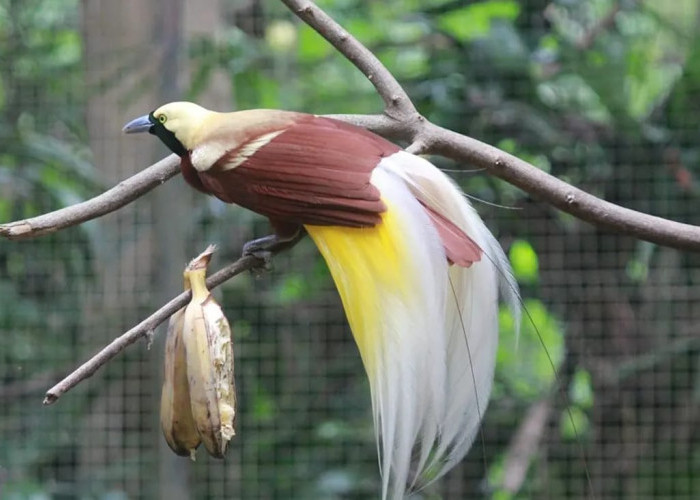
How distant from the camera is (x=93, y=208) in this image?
75 cm

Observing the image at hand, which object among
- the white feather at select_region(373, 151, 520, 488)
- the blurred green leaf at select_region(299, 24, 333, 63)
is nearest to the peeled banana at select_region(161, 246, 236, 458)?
the white feather at select_region(373, 151, 520, 488)

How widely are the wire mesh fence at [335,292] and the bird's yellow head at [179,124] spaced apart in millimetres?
770

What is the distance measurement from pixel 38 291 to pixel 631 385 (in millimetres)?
843

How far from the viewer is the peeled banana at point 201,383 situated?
0.65 meters

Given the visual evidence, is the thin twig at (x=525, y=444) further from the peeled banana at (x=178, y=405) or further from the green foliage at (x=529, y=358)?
the peeled banana at (x=178, y=405)

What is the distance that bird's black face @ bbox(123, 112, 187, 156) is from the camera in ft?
2.44

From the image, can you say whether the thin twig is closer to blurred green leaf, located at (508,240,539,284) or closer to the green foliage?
the green foliage

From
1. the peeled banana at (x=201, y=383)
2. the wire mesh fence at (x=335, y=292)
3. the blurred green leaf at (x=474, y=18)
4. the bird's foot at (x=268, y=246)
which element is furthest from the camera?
the blurred green leaf at (x=474, y=18)

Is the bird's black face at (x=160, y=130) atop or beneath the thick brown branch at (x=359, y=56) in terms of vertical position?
beneath

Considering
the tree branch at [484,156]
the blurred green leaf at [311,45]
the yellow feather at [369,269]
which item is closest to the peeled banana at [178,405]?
the yellow feather at [369,269]

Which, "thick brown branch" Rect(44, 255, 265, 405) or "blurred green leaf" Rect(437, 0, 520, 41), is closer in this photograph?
"thick brown branch" Rect(44, 255, 265, 405)

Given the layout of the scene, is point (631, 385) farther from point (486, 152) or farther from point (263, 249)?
point (263, 249)

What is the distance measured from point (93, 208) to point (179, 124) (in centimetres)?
8

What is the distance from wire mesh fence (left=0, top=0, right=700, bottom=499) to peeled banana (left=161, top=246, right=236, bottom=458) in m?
0.86
